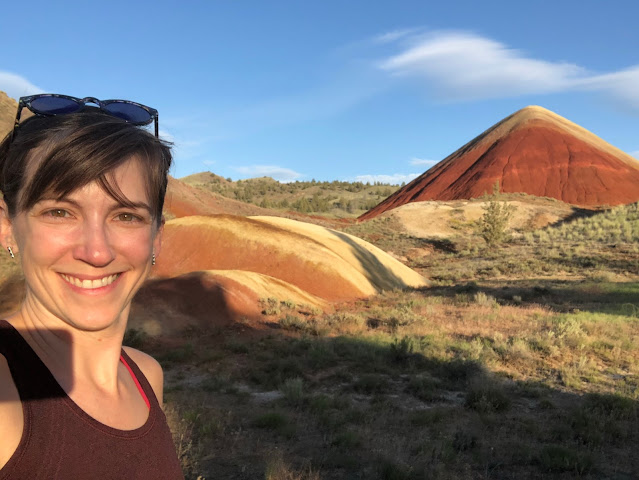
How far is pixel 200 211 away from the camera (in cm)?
4394

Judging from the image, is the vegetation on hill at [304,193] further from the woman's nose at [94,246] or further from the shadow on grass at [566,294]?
the woman's nose at [94,246]

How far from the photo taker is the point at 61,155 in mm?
1440

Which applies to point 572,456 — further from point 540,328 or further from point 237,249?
point 237,249

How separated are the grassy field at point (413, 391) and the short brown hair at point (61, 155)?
4.54 m

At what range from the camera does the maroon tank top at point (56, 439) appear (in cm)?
127

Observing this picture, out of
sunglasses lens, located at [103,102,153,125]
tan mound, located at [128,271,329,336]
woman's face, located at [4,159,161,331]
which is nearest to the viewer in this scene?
woman's face, located at [4,159,161,331]

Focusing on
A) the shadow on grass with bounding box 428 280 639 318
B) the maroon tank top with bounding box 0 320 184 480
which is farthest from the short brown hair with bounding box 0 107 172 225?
the shadow on grass with bounding box 428 280 639 318

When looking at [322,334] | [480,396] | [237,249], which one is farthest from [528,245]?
[480,396]

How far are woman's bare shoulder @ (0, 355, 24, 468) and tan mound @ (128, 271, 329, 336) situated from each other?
→ 36.3 ft

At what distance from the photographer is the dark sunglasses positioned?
164 centimetres

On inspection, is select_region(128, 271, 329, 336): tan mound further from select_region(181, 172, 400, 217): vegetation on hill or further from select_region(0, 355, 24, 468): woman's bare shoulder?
select_region(181, 172, 400, 217): vegetation on hill

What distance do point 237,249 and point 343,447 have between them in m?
13.6

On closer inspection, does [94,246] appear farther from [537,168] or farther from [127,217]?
[537,168]

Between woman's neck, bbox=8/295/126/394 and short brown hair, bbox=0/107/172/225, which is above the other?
short brown hair, bbox=0/107/172/225
